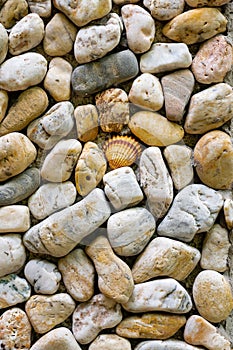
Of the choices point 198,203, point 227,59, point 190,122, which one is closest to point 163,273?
point 198,203

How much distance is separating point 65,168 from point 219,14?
0.32 m

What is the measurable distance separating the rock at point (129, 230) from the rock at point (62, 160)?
93 mm

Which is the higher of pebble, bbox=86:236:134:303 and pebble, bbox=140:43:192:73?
pebble, bbox=140:43:192:73

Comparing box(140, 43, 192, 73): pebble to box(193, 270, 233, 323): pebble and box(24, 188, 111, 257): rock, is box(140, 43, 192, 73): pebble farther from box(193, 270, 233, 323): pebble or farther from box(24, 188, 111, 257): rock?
box(193, 270, 233, 323): pebble

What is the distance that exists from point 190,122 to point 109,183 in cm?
15

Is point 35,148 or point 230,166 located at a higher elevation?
point 35,148

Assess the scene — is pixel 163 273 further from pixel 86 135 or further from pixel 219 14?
pixel 219 14

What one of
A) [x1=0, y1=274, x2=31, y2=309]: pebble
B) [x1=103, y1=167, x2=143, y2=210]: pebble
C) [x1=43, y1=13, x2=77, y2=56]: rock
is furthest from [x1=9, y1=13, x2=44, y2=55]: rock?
[x1=0, y1=274, x2=31, y2=309]: pebble

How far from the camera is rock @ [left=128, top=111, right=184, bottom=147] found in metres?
0.80

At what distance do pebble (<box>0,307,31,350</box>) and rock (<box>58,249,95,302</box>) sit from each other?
80 millimetres

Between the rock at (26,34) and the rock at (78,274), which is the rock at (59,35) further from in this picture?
the rock at (78,274)

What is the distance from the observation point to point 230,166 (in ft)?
2.58

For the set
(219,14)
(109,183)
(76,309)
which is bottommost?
(76,309)

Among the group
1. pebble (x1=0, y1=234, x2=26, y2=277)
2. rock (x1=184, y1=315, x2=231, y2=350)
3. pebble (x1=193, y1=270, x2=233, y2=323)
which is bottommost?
rock (x1=184, y1=315, x2=231, y2=350)
